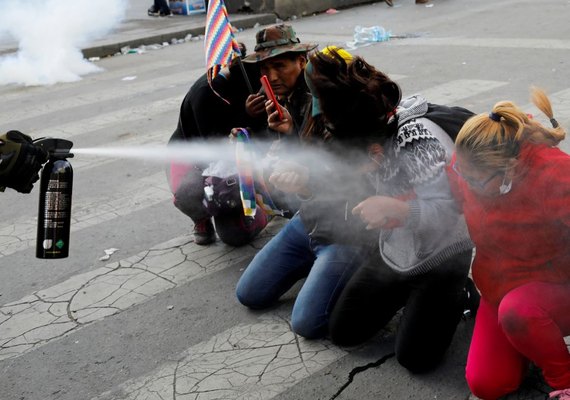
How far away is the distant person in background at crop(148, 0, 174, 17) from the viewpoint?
1477cm

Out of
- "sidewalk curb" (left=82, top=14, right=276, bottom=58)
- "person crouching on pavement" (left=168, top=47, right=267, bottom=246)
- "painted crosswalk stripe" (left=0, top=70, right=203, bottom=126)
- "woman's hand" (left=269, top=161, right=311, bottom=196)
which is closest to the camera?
"woman's hand" (left=269, top=161, right=311, bottom=196)

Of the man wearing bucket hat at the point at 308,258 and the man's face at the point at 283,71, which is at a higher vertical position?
the man's face at the point at 283,71

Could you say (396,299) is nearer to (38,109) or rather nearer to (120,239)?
(120,239)

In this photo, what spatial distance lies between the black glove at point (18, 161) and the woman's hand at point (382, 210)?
134 cm

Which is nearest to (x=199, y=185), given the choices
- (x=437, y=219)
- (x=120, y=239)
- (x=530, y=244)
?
(x=120, y=239)

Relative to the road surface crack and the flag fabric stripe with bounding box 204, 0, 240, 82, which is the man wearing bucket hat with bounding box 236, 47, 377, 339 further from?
the flag fabric stripe with bounding box 204, 0, 240, 82

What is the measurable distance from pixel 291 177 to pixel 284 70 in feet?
2.44

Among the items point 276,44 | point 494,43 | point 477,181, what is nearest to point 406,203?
point 477,181

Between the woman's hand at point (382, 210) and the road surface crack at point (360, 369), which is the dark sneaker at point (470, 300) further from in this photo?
the woman's hand at point (382, 210)

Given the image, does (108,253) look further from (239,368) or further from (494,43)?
(494,43)

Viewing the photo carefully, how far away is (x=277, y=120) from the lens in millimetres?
3414

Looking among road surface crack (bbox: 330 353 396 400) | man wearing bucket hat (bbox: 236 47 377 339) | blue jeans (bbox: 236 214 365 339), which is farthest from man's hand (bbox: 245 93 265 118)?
road surface crack (bbox: 330 353 396 400)

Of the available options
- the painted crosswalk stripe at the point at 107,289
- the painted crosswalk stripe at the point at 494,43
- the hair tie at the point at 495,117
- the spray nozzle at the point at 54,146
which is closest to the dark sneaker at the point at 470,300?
the hair tie at the point at 495,117

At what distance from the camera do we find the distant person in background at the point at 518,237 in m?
2.47
